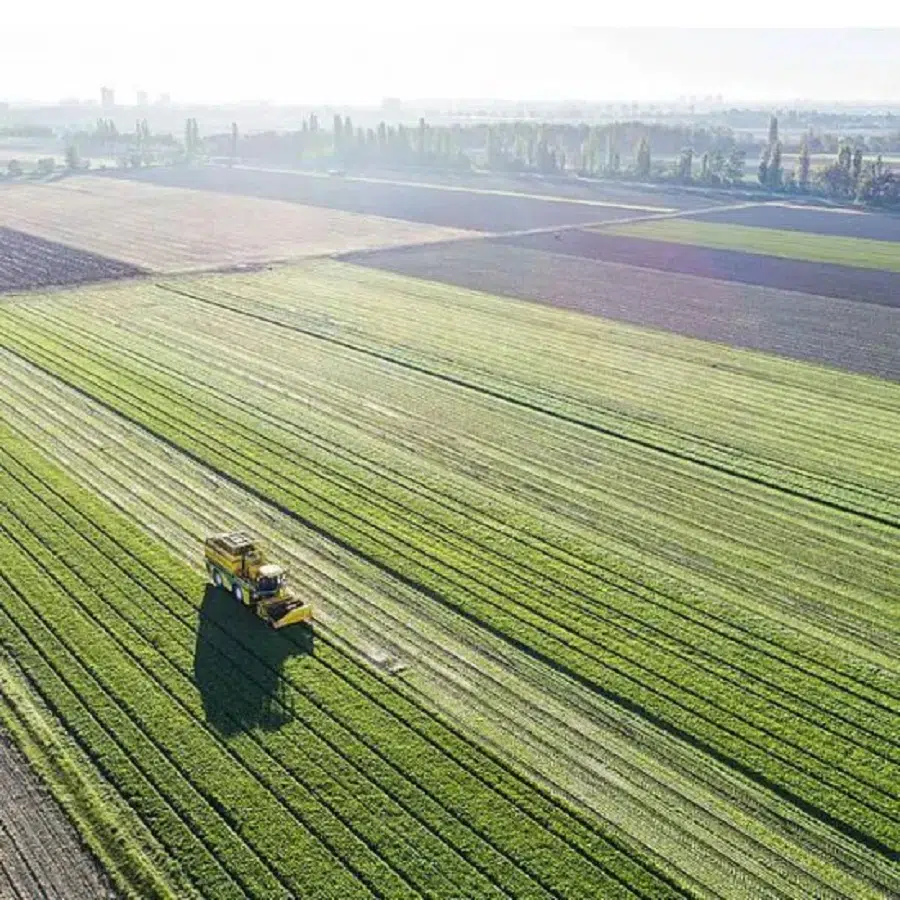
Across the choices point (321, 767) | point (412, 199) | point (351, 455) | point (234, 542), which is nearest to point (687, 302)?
point (351, 455)

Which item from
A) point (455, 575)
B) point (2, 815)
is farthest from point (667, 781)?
point (2, 815)

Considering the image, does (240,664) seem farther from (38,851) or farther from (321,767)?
(38,851)

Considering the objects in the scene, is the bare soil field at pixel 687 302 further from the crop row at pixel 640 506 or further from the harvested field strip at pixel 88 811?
the harvested field strip at pixel 88 811

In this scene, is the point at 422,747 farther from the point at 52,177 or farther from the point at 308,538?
the point at 52,177

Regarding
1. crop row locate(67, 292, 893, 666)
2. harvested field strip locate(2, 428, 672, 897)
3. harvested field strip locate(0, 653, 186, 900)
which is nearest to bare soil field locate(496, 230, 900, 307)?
crop row locate(67, 292, 893, 666)

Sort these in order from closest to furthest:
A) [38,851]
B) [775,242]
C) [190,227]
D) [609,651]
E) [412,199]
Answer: [38,851]
[609,651]
[775,242]
[190,227]
[412,199]

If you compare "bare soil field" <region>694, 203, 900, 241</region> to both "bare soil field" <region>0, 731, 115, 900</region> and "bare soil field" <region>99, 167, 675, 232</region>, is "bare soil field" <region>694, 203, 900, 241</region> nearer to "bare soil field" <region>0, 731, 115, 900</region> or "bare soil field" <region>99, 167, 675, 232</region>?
"bare soil field" <region>99, 167, 675, 232</region>
